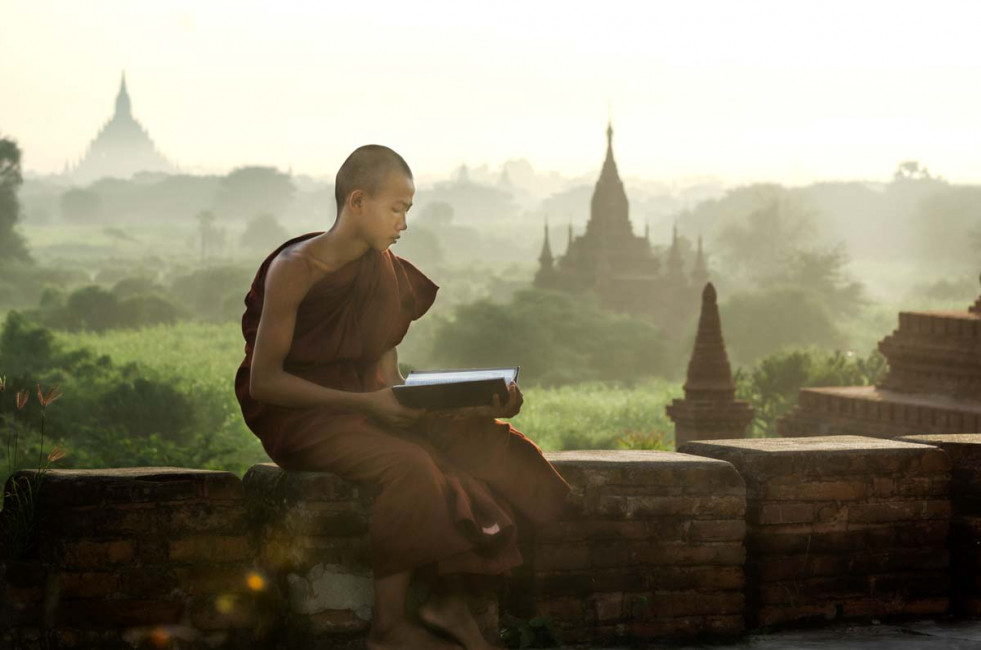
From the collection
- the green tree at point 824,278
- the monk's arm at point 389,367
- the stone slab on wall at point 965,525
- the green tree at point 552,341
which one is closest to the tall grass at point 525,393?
the green tree at point 552,341

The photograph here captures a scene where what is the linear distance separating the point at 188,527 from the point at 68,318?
74646 millimetres

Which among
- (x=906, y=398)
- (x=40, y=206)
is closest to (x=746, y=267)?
(x=906, y=398)

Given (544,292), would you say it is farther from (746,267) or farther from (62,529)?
(62,529)

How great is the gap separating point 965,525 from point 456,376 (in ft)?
7.09

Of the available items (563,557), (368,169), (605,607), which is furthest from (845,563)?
(368,169)

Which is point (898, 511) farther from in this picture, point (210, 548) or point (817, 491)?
point (210, 548)

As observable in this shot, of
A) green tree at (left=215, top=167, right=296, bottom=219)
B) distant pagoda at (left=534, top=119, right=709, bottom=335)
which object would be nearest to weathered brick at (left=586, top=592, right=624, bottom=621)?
distant pagoda at (left=534, top=119, right=709, bottom=335)

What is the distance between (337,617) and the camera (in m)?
4.04

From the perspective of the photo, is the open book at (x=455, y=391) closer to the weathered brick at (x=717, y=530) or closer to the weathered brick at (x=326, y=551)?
the weathered brick at (x=326, y=551)

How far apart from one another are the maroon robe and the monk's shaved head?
21cm

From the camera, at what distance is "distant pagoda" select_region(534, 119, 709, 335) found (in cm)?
7144

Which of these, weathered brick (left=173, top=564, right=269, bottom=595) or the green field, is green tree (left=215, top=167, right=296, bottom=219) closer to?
the green field

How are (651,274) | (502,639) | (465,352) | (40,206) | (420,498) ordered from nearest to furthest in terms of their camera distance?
1. (420,498)
2. (502,639)
3. (465,352)
4. (651,274)
5. (40,206)

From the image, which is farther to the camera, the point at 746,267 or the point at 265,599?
the point at 746,267
